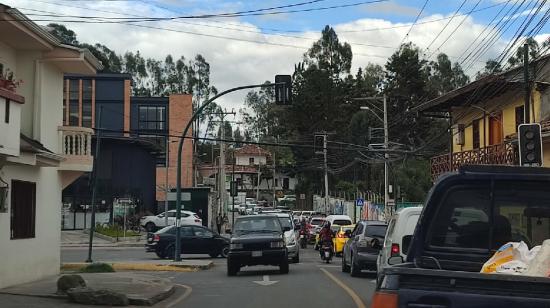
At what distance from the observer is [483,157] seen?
3375 cm

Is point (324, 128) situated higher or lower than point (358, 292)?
higher

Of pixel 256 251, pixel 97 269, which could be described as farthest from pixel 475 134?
pixel 97 269

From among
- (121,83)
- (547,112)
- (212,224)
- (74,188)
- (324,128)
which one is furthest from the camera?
(324,128)

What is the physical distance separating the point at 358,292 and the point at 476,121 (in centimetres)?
2307

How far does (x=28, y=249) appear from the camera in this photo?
18609 mm

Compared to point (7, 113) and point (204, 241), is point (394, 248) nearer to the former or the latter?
point (7, 113)

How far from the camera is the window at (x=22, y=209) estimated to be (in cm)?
1791

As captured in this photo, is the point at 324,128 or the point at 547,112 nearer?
the point at 547,112

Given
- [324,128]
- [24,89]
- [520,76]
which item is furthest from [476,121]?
[324,128]

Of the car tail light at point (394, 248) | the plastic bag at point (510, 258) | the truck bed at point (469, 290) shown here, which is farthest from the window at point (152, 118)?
the truck bed at point (469, 290)

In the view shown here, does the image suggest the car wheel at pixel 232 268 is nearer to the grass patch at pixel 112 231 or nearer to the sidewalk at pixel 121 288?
the sidewalk at pixel 121 288

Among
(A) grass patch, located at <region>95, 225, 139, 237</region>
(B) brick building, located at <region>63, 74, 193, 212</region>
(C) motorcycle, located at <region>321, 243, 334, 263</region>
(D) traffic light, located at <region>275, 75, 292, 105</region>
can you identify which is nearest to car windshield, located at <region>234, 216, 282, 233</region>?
(D) traffic light, located at <region>275, 75, 292, 105</region>

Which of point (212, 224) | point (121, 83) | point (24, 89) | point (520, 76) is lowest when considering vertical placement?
point (212, 224)

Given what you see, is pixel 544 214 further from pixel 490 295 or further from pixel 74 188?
pixel 74 188
